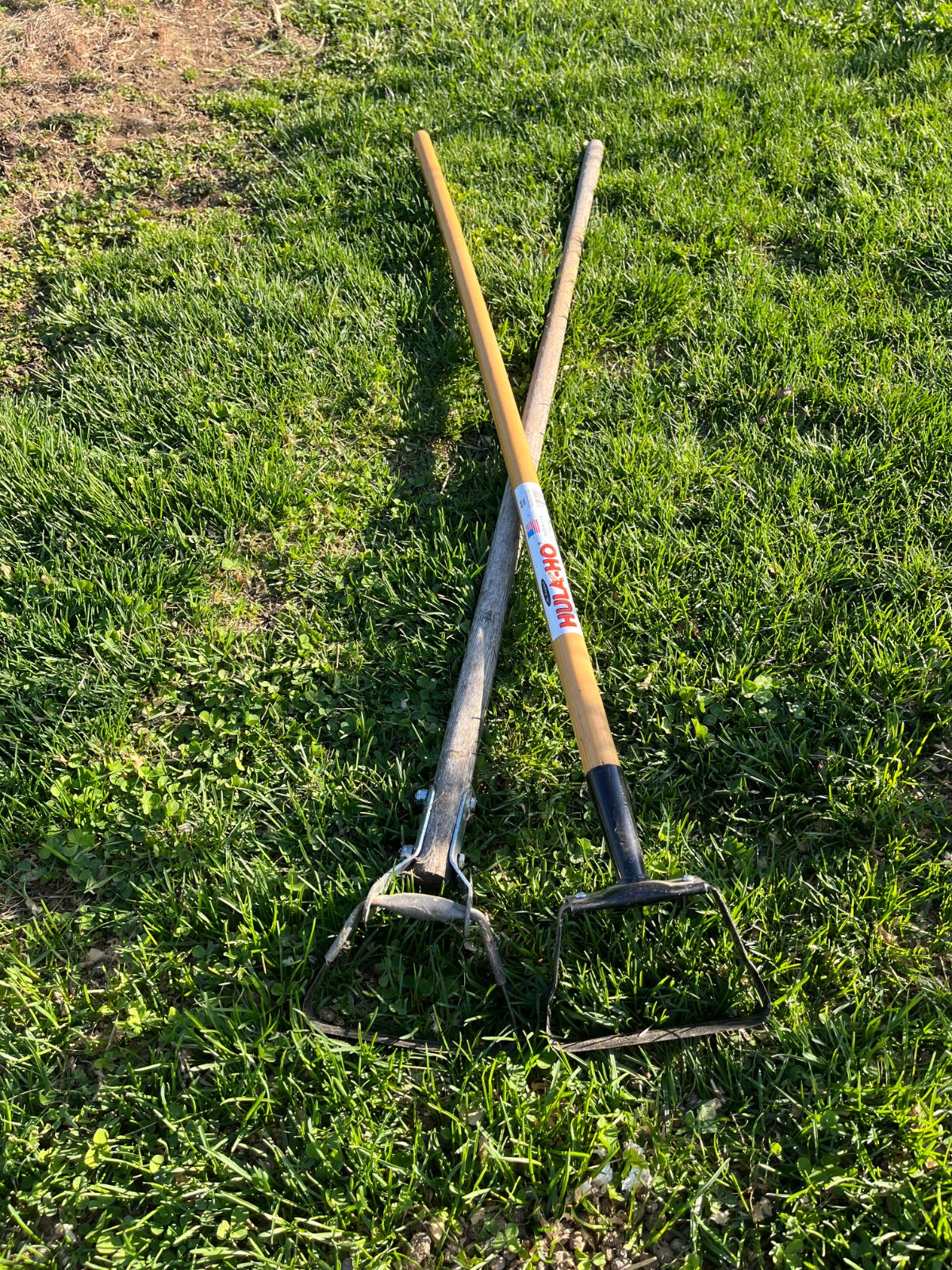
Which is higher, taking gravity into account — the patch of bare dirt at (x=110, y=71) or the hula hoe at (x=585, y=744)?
the patch of bare dirt at (x=110, y=71)

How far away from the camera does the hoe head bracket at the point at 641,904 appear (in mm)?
1705

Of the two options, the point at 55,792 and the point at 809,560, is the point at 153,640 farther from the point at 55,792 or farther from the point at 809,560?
the point at 809,560

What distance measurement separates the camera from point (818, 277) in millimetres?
3480

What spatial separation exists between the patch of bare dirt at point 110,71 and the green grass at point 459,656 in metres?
0.27

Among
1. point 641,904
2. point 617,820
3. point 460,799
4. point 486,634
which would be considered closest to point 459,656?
point 486,634

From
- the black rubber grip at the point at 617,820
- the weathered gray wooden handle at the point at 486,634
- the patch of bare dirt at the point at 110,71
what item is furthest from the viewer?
the patch of bare dirt at the point at 110,71

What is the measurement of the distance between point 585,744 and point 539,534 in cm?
66

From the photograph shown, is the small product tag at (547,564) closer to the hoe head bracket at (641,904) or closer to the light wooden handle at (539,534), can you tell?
the light wooden handle at (539,534)

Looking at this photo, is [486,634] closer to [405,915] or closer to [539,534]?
[539,534]

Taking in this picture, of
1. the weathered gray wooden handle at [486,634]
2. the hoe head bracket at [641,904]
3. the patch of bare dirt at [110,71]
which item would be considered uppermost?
the patch of bare dirt at [110,71]

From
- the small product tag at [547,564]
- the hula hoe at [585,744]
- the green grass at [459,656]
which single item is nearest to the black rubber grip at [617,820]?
the hula hoe at [585,744]

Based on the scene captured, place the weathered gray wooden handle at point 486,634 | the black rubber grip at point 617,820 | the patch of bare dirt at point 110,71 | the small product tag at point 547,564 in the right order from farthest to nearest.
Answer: the patch of bare dirt at point 110,71 < the small product tag at point 547,564 < the weathered gray wooden handle at point 486,634 < the black rubber grip at point 617,820

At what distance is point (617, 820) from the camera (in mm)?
1873

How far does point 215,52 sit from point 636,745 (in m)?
4.66
